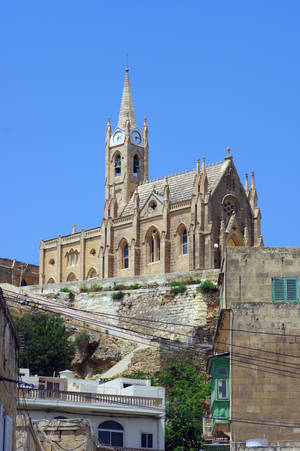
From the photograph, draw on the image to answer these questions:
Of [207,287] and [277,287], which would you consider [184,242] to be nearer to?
[207,287]

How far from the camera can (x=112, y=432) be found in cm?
4025

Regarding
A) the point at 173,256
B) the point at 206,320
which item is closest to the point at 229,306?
the point at 206,320

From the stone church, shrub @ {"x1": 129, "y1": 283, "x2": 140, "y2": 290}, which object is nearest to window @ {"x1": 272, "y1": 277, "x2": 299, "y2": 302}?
shrub @ {"x1": 129, "y1": 283, "x2": 140, "y2": 290}

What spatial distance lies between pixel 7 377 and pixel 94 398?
25.8 m

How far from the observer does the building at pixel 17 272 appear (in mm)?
98750

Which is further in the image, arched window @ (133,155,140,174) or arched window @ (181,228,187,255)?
arched window @ (133,155,140,174)

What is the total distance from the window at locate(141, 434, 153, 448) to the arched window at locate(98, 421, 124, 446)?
914 mm

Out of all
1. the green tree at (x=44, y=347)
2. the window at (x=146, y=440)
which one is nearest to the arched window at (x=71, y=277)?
the green tree at (x=44, y=347)

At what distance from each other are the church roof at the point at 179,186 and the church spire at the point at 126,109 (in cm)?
1093

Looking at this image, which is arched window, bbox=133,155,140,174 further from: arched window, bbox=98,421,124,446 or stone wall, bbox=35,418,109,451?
stone wall, bbox=35,418,109,451

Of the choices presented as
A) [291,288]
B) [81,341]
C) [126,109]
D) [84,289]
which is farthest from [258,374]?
[126,109]

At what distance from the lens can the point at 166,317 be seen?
66.2 m

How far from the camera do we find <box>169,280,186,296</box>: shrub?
6679 cm

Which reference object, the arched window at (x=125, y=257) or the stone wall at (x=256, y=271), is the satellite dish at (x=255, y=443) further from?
the arched window at (x=125, y=257)
